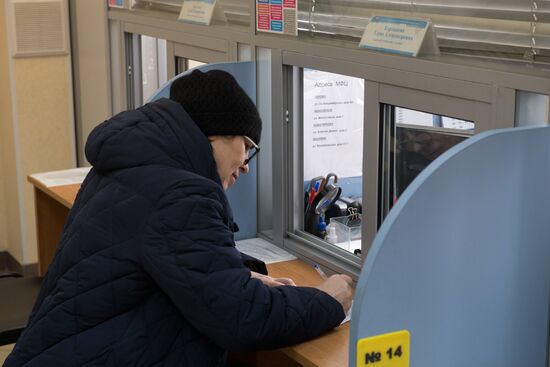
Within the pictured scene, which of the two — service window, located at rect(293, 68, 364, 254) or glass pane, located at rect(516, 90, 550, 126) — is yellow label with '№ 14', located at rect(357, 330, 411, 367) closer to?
glass pane, located at rect(516, 90, 550, 126)

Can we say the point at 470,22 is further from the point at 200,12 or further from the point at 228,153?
the point at 200,12

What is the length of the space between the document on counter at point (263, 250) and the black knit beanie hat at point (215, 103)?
725 mm

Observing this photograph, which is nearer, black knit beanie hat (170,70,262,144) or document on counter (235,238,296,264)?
black knit beanie hat (170,70,262,144)

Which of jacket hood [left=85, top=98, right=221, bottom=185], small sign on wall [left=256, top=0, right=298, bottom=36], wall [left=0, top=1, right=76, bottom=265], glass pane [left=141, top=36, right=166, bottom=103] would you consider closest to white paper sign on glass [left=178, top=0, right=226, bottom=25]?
small sign on wall [left=256, top=0, right=298, bottom=36]

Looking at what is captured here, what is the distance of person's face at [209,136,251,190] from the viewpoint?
1843 millimetres

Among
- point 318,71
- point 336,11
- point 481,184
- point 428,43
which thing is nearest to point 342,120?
point 318,71

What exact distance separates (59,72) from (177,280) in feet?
9.63

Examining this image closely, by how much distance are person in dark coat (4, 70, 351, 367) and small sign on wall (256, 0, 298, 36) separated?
0.70 metres

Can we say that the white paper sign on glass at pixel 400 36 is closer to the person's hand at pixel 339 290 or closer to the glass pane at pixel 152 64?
the person's hand at pixel 339 290

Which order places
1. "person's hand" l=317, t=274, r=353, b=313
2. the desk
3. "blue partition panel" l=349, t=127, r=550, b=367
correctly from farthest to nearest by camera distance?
"person's hand" l=317, t=274, r=353, b=313 < the desk < "blue partition panel" l=349, t=127, r=550, b=367

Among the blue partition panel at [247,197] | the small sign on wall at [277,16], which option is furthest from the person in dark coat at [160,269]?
the blue partition panel at [247,197]

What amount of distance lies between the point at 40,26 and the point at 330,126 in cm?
217

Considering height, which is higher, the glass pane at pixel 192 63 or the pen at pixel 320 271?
the glass pane at pixel 192 63

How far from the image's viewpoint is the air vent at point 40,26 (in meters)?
4.20
